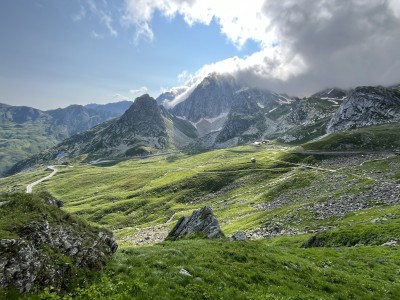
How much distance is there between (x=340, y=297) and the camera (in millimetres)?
23672

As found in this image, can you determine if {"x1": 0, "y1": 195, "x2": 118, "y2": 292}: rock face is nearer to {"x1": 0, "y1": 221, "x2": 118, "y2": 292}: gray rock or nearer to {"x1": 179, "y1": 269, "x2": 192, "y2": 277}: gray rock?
{"x1": 0, "y1": 221, "x2": 118, "y2": 292}: gray rock

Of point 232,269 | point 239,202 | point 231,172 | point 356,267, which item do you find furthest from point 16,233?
point 231,172

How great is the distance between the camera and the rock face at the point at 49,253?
16203mm

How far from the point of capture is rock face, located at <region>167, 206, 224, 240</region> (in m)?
45.8

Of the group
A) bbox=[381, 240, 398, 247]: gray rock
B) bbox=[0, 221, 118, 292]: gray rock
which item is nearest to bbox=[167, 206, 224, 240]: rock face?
bbox=[381, 240, 398, 247]: gray rock

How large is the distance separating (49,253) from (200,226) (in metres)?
32.3

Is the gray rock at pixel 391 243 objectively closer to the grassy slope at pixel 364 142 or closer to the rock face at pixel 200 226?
the rock face at pixel 200 226

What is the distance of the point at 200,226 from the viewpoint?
161 ft

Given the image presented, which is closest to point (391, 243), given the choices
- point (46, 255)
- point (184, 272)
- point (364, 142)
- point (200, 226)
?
point (200, 226)

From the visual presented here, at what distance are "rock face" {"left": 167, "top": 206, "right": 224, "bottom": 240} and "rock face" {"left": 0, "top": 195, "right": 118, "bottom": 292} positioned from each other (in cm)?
2306

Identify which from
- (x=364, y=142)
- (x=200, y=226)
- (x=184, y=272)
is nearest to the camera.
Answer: (x=184, y=272)

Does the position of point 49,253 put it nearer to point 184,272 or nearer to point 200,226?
point 184,272

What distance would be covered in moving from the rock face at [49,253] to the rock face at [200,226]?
23.1 m

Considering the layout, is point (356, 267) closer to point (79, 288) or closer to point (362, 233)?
point (362, 233)
